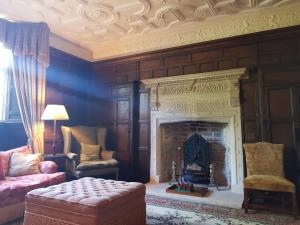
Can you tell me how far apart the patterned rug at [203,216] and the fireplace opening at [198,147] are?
119cm

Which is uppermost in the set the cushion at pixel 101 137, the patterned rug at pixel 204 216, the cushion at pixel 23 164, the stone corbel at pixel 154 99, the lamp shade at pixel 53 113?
the stone corbel at pixel 154 99

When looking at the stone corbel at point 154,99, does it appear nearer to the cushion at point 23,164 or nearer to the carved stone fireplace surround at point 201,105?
the carved stone fireplace surround at point 201,105

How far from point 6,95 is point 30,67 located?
66cm

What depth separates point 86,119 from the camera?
5234mm

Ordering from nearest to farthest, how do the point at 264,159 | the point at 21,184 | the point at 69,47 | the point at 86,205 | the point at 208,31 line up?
the point at 86,205, the point at 21,184, the point at 264,159, the point at 208,31, the point at 69,47

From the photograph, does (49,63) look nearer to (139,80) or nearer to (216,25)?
(139,80)

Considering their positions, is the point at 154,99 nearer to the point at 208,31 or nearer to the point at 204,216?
the point at 208,31

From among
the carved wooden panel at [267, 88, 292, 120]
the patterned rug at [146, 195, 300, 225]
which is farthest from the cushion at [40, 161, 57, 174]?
the carved wooden panel at [267, 88, 292, 120]

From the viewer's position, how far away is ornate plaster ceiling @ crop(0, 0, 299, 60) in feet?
11.2

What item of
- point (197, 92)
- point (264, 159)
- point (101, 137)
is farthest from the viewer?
point (101, 137)

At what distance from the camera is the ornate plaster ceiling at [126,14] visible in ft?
11.2

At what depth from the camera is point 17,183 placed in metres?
2.70

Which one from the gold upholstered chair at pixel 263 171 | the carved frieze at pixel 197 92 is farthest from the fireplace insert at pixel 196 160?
the gold upholstered chair at pixel 263 171

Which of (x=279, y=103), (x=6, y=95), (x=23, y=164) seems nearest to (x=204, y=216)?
(x=279, y=103)
